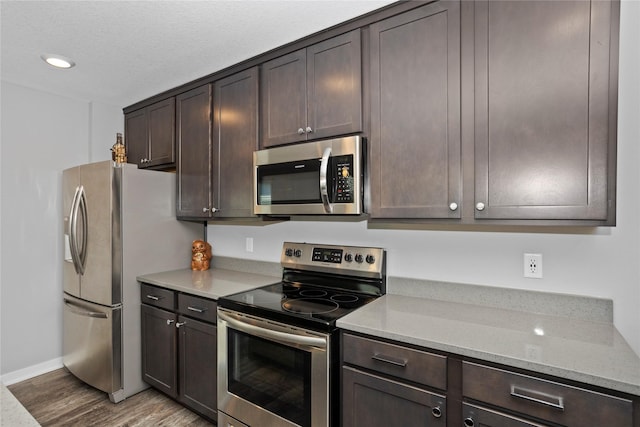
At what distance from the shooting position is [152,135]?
2.84 m

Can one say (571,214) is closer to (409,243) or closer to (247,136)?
(409,243)

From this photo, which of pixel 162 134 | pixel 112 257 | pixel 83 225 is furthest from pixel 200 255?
pixel 162 134

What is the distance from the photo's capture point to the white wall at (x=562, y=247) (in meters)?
1.14

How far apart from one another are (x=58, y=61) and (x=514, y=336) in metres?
3.08

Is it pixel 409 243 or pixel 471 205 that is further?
pixel 409 243

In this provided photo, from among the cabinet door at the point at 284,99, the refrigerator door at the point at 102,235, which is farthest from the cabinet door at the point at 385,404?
the refrigerator door at the point at 102,235

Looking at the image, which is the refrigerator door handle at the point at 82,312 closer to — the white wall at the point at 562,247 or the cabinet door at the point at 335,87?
the white wall at the point at 562,247

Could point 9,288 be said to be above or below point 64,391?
above

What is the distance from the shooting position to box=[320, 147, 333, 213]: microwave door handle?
172 centimetres

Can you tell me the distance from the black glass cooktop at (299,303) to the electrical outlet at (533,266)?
2.57 feet

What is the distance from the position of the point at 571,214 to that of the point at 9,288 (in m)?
3.78

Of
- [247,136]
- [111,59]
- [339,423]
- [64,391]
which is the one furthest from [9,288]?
[339,423]

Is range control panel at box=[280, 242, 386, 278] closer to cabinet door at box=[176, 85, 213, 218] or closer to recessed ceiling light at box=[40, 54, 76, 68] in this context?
cabinet door at box=[176, 85, 213, 218]

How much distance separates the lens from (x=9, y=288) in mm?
2662
